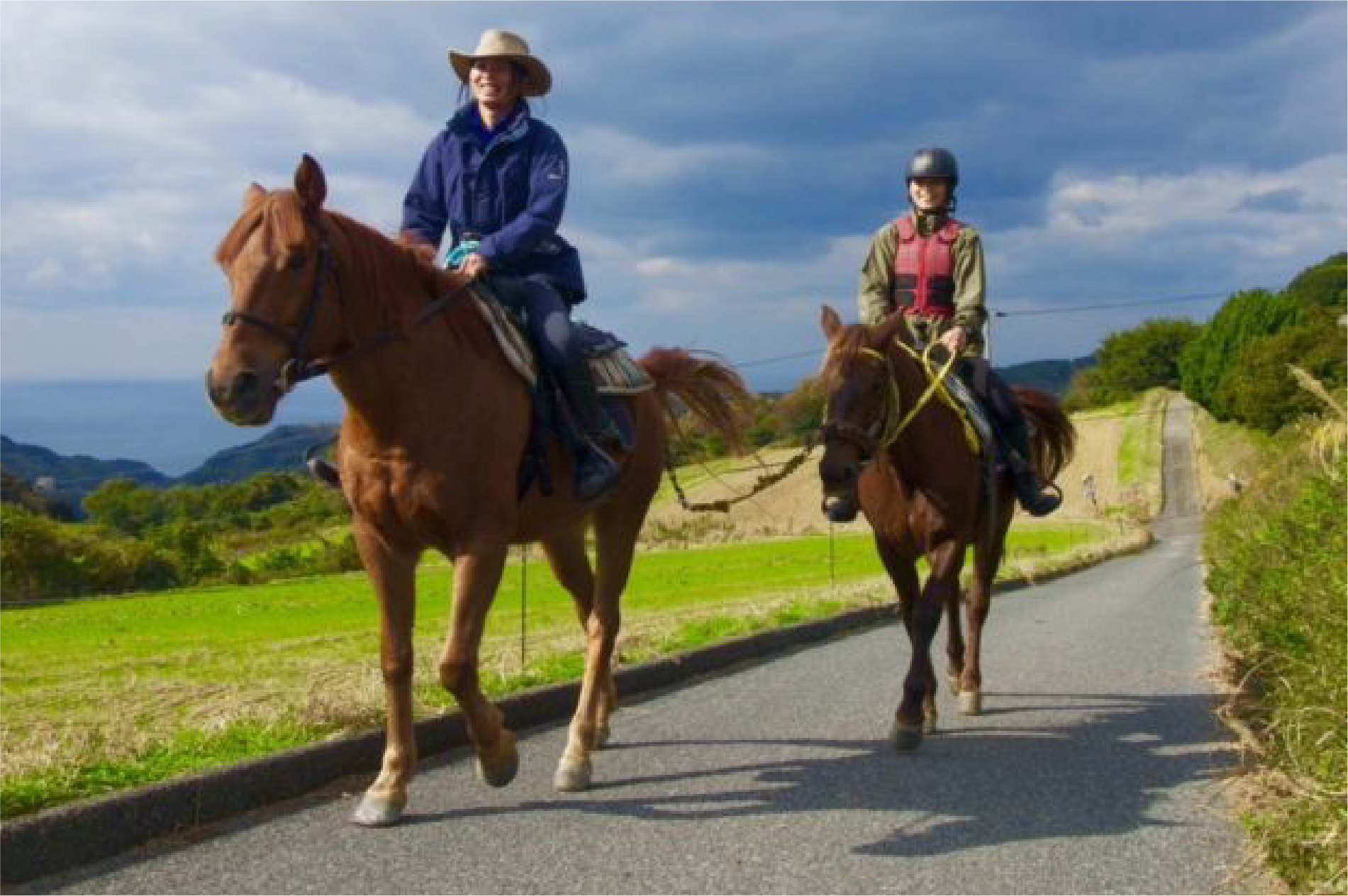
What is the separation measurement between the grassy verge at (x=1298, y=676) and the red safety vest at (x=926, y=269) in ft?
7.70

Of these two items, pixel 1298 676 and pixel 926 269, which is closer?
pixel 1298 676

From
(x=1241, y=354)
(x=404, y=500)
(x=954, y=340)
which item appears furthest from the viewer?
(x=1241, y=354)

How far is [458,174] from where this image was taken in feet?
19.0

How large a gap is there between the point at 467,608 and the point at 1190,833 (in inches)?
123

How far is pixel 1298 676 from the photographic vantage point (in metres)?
4.42

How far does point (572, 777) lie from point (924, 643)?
2.29 meters

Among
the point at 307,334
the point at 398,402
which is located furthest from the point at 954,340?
the point at 307,334

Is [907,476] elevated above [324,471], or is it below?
below

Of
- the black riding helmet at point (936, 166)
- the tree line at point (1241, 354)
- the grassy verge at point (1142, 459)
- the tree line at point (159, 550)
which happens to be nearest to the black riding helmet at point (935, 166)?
the black riding helmet at point (936, 166)

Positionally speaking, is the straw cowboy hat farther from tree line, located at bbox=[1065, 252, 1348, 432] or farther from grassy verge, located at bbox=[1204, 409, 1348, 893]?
tree line, located at bbox=[1065, 252, 1348, 432]

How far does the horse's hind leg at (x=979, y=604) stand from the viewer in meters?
7.61

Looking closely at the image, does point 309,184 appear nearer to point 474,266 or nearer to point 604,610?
point 474,266

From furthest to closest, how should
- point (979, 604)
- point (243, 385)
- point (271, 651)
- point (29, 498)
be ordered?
point (29, 498), point (271, 651), point (979, 604), point (243, 385)

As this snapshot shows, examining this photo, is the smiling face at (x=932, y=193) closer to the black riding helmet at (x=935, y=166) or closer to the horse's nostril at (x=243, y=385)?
the black riding helmet at (x=935, y=166)
